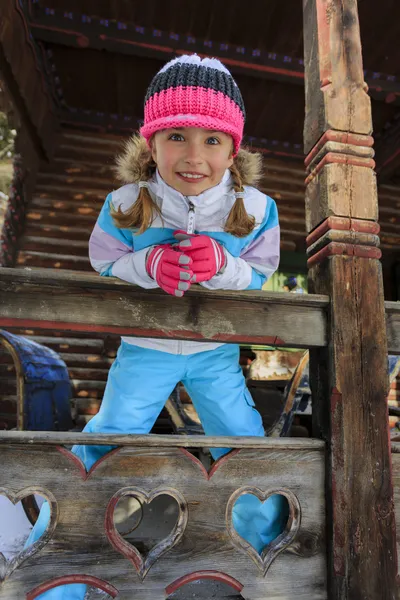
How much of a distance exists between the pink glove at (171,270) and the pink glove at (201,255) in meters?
0.03

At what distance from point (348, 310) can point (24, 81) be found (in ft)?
14.9

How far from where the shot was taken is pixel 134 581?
141cm

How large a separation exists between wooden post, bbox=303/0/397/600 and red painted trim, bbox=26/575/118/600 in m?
0.79

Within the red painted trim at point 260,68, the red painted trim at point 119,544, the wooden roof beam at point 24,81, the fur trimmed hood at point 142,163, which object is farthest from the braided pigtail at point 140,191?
the red painted trim at point 260,68

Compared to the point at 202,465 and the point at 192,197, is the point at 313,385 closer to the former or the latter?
the point at 202,465

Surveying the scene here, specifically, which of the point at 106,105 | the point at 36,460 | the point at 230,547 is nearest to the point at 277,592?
the point at 230,547

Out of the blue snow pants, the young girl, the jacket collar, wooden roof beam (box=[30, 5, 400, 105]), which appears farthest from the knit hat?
wooden roof beam (box=[30, 5, 400, 105])

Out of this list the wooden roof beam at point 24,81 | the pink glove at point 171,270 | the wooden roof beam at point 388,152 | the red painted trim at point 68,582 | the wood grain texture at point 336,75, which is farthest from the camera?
the wooden roof beam at point 388,152

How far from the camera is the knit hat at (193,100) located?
66.6 inches

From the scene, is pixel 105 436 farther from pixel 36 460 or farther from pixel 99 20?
pixel 99 20

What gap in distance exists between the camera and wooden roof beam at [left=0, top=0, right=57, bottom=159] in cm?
402

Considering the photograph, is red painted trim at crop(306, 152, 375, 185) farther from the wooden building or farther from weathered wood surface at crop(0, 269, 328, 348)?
weathered wood surface at crop(0, 269, 328, 348)

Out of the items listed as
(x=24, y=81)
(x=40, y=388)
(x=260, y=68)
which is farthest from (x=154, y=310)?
(x=260, y=68)

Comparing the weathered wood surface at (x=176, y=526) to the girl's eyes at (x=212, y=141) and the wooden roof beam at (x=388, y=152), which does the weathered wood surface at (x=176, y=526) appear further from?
the wooden roof beam at (x=388, y=152)
